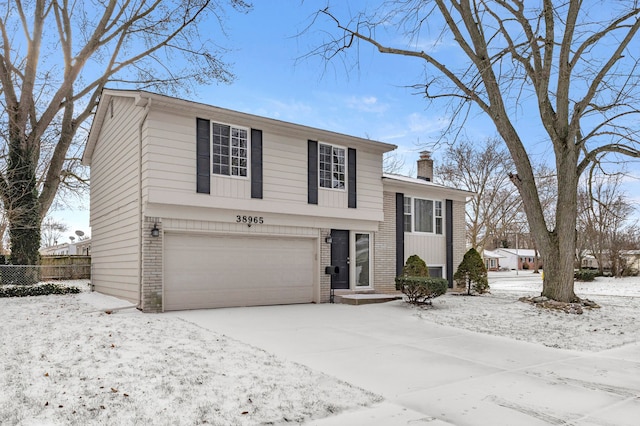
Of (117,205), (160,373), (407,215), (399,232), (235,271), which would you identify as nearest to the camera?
(160,373)

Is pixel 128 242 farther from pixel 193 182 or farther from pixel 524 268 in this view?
pixel 524 268

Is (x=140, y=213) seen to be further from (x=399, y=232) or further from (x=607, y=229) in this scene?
(x=607, y=229)

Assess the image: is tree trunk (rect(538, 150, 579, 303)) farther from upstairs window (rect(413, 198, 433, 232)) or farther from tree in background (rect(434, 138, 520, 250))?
tree in background (rect(434, 138, 520, 250))

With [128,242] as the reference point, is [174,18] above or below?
above

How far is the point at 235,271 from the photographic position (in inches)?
473

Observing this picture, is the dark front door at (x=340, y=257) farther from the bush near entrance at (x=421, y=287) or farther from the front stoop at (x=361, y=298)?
the bush near entrance at (x=421, y=287)

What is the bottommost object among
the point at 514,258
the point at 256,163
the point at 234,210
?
the point at 514,258

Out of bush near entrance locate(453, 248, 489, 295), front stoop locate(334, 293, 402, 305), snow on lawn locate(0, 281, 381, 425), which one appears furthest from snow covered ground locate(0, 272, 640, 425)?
bush near entrance locate(453, 248, 489, 295)

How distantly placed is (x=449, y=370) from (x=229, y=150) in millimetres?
7888

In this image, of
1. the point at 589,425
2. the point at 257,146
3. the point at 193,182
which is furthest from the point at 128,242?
the point at 589,425

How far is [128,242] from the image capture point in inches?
466

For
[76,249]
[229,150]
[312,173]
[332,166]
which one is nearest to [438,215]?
[332,166]

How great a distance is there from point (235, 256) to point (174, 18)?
1257 centimetres

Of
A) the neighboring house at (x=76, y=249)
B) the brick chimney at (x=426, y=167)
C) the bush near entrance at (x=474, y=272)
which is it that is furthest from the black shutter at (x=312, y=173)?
the neighboring house at (x=76, y=249)
